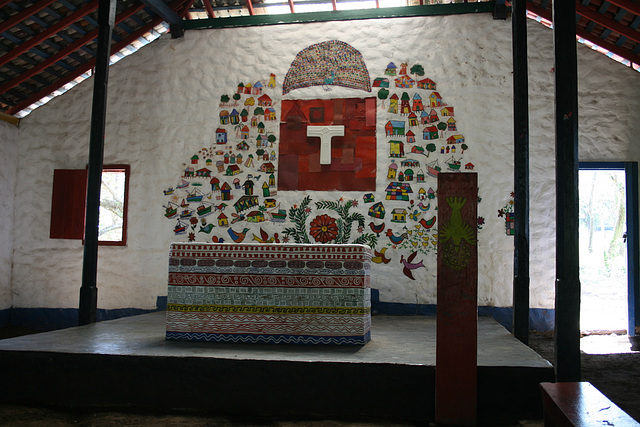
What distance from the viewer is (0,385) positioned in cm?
326

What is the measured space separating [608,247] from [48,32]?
749cm

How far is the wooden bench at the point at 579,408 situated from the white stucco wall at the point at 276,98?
4.31 m

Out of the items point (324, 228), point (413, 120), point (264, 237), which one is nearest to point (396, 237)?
point (324, 228)

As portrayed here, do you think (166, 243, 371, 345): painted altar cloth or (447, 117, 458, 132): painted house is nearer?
(166, 243, 371, 345): painted altar cloth

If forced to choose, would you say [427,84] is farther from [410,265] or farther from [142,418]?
[142,418]

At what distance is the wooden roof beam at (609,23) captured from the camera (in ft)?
19.1

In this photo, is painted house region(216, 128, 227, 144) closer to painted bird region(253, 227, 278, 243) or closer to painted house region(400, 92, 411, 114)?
painted bird region(253, 227, 278, 243)

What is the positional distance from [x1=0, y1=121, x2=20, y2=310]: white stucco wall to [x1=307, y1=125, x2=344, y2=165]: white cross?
13.1ft

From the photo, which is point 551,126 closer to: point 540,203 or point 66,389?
point 540,203

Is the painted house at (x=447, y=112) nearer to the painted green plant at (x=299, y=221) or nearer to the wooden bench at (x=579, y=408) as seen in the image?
the painted green plant at (x=299, y=221)

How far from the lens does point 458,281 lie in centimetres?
266

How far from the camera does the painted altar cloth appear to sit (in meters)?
3.62

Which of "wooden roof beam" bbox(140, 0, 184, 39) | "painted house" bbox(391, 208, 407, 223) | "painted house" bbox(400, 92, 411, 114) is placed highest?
"wooden roof beam" bbox(140, 0, 184, 39)

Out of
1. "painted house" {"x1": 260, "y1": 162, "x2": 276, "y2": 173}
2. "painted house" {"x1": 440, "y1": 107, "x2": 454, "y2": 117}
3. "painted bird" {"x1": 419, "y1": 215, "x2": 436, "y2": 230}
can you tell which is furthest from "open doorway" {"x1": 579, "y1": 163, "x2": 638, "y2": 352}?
"painted house" {"x1": 260, "y1": 162, "x2": 276, "y2": 173}
